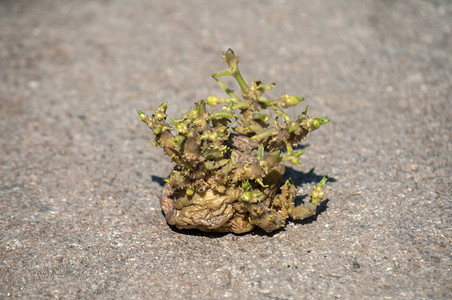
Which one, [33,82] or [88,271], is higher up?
[33,82]

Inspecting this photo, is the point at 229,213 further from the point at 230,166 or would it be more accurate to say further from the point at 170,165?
the point at 170,165

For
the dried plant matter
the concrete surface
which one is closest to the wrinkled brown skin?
the dried plant matter

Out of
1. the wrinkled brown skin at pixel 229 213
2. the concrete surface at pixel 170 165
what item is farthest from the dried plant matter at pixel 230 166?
the concrete surface at pixel 170 165

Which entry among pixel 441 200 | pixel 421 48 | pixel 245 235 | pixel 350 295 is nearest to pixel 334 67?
pixel 421 48

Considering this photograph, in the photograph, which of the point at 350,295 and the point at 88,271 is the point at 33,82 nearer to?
the point at 88,271

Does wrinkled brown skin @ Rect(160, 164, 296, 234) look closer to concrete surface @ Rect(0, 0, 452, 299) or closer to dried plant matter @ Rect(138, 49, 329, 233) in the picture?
dried plant matter @ Rect(138, 49, 329, 233)
